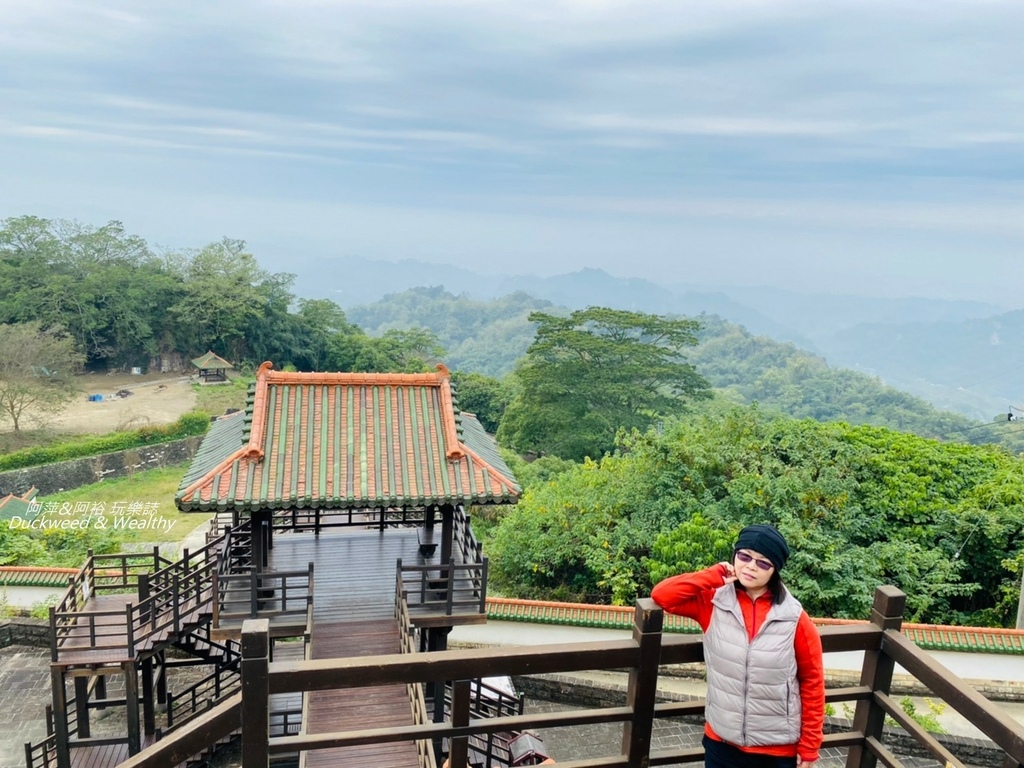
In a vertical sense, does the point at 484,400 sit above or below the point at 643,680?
below

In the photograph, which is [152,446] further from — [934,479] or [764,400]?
[764,400]

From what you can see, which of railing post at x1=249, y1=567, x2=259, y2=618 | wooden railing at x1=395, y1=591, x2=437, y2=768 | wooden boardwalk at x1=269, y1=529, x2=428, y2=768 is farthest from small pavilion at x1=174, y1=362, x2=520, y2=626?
wooden boardwalk at x1=269, y1=529, x2=428, y2=768

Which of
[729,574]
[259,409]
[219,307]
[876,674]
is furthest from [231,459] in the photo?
[219,307]

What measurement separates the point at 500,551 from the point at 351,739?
12474mm

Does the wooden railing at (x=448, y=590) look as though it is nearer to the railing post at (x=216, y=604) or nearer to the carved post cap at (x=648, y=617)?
the railing post at (x=216, y=604)

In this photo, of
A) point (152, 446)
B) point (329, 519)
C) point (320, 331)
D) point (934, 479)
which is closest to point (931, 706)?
point (934, 479)

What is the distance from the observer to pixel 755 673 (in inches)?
113

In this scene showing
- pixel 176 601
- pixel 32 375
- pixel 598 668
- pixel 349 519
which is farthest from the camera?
pixel 32 375

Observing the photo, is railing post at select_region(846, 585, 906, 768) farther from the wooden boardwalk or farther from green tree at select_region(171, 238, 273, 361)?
green tree at select_region(171, 238, 273, 361)

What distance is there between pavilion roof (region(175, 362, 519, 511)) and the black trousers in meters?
5.75

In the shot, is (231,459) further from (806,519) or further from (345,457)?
(806,519)

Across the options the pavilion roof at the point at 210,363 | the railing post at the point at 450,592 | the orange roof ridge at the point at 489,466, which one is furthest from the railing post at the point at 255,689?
the pavilion roof at the point at 210,363

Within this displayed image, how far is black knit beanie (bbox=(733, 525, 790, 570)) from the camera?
286cm

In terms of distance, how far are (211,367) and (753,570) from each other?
45700 mm
